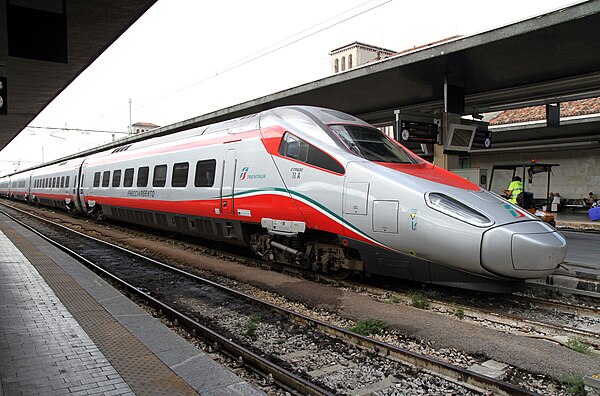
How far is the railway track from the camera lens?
160 inches

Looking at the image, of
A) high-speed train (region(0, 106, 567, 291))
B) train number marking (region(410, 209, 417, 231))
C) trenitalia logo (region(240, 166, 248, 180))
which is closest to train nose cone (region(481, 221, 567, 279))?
high-speed train (region(0, 106, 567, 291))

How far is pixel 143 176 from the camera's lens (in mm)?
13742

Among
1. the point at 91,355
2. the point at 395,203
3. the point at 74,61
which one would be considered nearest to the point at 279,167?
the point at 395,203

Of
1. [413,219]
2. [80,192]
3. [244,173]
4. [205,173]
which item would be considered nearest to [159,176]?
[205,173]

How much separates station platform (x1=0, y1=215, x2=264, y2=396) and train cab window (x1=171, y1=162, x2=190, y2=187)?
438cm

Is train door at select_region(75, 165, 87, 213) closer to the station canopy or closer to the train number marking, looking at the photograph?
the station canopy

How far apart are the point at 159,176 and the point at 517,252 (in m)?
9.59

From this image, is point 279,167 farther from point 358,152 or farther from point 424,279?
point 424,279

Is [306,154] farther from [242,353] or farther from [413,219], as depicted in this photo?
[242,353]

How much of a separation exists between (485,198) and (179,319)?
14.9 feet

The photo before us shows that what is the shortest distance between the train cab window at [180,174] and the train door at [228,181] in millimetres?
1780

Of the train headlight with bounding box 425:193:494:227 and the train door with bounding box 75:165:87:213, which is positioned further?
the train door with bounding box 75:165:87:213

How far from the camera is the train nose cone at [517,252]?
19.0 ft

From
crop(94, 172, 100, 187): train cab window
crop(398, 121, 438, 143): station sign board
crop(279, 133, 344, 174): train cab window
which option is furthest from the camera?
crop(94, 172, 100, 187): train cab window
